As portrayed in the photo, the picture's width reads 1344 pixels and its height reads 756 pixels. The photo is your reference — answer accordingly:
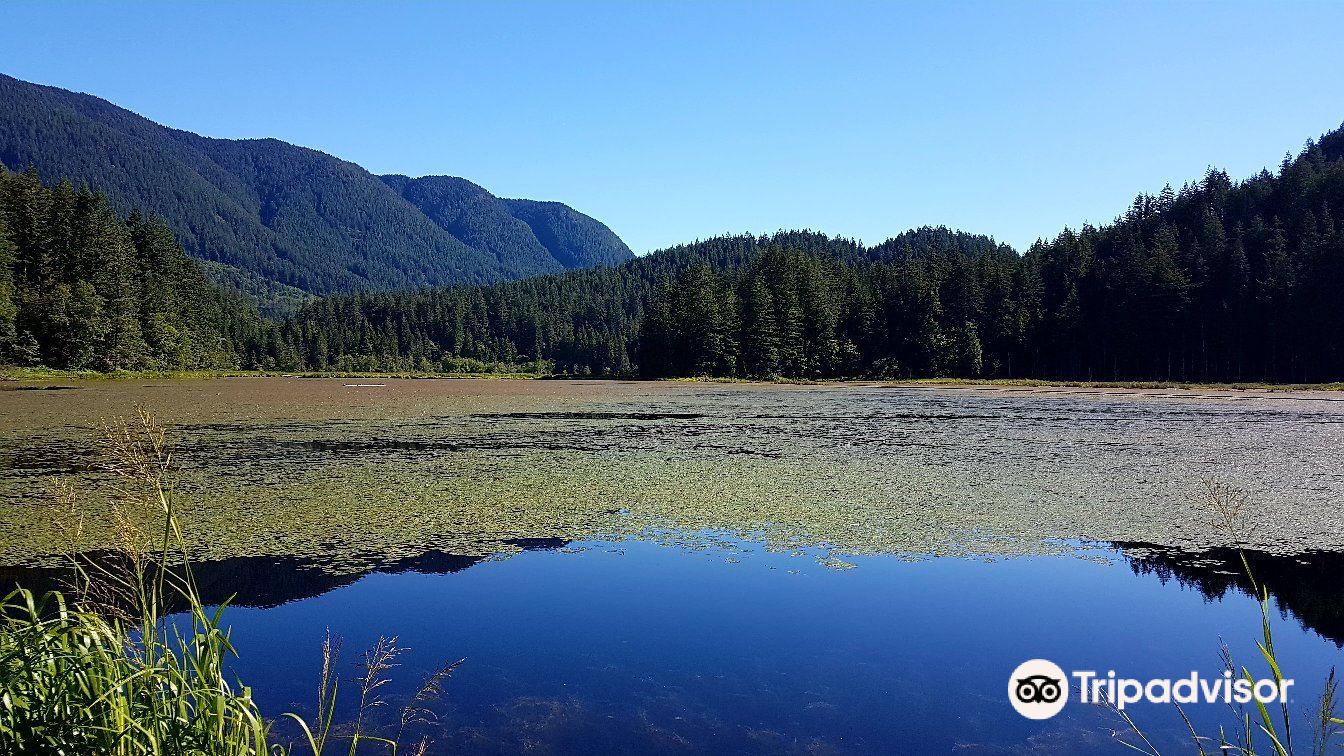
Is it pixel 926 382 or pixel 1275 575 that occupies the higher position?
pixel 926 382

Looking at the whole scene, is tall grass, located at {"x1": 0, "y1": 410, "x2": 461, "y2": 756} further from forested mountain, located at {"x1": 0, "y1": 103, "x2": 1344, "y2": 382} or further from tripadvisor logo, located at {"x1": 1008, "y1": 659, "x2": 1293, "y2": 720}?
forested mountain, located at {"x1": 0, "y1": 103, "x2": 1344, "y2": 382}

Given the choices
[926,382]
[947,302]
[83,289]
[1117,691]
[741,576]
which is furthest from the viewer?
[947,302]

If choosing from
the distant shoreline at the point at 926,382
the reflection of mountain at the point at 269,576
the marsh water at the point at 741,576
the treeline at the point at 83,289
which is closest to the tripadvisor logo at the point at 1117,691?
the marsh water at the point at 741,576

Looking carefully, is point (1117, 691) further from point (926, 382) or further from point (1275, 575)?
point (926, 382)

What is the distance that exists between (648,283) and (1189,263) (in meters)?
113

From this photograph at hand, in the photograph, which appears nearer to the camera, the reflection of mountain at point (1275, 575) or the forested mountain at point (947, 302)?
the reflection of mountain at point (1275, 575)

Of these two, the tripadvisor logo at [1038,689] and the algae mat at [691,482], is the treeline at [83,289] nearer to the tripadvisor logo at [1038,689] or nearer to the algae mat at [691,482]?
Answer: the algae mat at [691,482]

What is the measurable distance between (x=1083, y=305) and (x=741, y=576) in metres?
87.4

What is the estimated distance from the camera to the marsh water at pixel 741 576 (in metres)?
5.76

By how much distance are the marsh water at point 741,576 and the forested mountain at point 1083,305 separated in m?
63.4

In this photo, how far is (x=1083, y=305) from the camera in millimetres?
84688

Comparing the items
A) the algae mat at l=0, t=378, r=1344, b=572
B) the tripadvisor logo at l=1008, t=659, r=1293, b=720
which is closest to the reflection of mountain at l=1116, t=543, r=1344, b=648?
the algae mat at l=0, t=378, r=1344, b=572

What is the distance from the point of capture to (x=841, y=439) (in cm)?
2353

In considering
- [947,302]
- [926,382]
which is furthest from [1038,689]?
[947,302]
